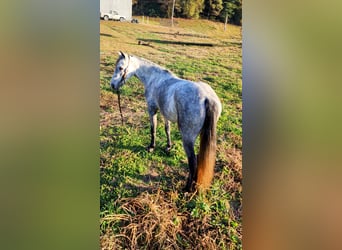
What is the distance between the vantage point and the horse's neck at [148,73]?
277 centimetres

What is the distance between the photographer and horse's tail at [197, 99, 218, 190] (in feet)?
8.94

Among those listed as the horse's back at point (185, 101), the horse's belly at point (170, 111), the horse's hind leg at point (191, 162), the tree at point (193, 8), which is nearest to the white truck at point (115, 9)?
the tree at point (193, 8)

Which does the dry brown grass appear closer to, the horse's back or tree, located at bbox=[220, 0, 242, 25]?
the horse's back

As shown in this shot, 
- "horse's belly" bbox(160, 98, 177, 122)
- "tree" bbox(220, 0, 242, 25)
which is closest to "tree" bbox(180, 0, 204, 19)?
"tree" bbox(220, 0, 242, 25)

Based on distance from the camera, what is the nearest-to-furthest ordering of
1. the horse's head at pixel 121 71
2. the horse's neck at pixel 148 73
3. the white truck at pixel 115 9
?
the white truck at pixel 115 9, the horse's head at pixel 121 71, the horse's neck at pixel 148 73

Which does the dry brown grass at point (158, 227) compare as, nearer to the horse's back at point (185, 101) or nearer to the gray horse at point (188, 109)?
the gray horse at point (188, 109)

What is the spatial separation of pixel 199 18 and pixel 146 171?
130 cm

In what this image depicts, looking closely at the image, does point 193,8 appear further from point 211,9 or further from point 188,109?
point 188,109

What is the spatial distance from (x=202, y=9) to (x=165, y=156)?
4.02ft

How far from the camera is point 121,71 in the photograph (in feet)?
8.86

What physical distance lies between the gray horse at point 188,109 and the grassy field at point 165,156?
0.05 metres

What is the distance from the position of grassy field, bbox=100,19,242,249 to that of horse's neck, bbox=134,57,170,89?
0.05 metres
